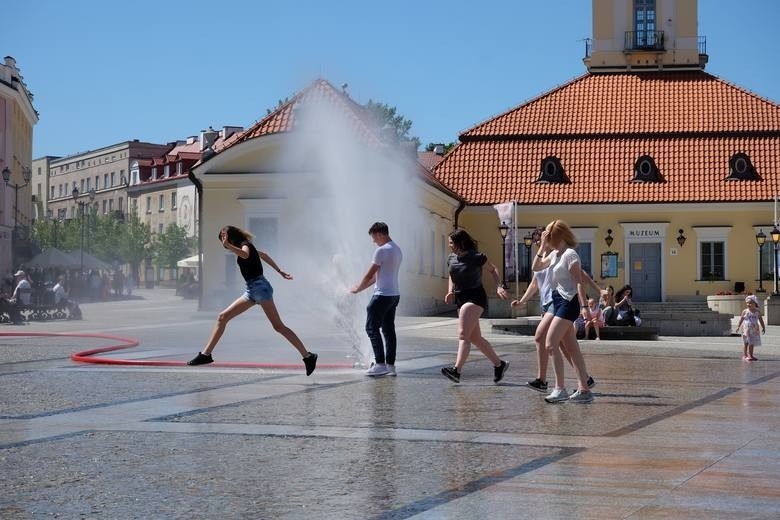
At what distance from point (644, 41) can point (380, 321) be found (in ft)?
151

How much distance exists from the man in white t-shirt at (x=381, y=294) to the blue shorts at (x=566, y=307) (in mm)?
2795

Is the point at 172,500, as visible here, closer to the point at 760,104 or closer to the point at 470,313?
the point at 470,313

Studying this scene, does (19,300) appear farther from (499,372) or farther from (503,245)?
(499,372)

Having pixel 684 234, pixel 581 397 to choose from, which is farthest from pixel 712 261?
pixel 581 397

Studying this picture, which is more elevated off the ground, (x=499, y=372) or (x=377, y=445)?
(x=499, y=372)

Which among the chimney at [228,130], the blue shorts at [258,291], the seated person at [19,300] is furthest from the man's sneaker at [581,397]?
the chimney at [228,130]

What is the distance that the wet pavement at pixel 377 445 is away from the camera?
21.1ft

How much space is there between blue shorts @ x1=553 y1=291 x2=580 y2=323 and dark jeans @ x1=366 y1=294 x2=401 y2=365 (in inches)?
112

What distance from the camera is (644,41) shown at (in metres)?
57.7

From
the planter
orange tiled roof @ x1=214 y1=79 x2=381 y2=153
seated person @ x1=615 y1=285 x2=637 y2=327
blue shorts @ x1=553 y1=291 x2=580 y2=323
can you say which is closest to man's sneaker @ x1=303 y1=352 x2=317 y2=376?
blue shorts @ x1=553 y1=291 x2=580 y2=323

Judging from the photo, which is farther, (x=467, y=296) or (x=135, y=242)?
(x=135, y=242)

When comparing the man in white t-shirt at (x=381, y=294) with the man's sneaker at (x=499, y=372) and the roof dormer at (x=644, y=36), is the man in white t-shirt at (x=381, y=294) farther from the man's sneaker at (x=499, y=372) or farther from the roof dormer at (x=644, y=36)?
the roof dormer at (x=644, y=36)

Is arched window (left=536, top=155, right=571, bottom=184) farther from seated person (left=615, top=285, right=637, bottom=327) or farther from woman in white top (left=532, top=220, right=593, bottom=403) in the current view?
woman in white top (left=532, top=220, right=593, bottom=403)

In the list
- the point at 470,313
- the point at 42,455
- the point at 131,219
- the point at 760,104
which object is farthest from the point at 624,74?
the point at 131,219
